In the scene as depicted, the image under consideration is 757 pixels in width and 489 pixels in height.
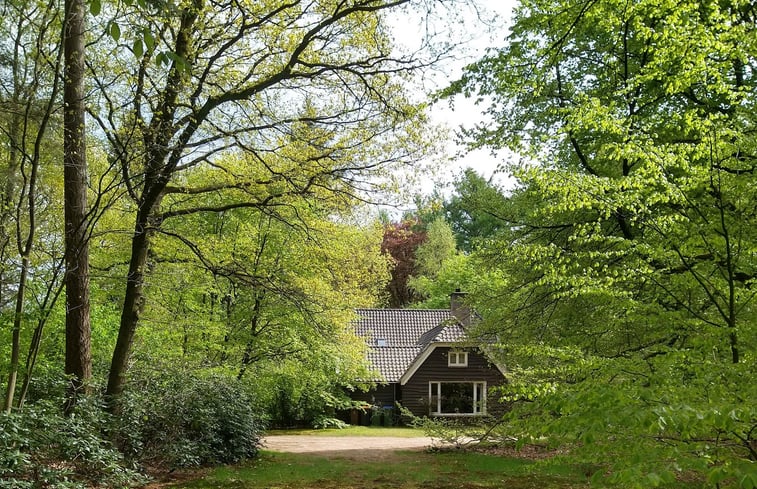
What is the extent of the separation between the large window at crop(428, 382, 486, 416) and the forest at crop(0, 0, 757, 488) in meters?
13.0

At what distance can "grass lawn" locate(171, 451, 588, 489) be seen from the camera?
10.2m

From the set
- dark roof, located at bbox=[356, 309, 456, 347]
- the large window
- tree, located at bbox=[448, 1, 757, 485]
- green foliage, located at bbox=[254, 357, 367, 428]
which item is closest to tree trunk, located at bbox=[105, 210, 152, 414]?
tree, located at bbox=[448, 1, 757, 485]

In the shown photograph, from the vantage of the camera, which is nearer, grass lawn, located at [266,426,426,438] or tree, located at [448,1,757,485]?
tree, located at [448,1,757,485]

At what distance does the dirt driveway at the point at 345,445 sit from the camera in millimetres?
15367

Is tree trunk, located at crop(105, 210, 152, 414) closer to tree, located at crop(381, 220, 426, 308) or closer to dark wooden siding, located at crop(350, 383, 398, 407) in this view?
dark wooden siding, located at crop(350, 383, 398, 407)

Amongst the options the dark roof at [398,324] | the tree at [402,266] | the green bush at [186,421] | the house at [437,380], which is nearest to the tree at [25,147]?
the green bush at [186,421]

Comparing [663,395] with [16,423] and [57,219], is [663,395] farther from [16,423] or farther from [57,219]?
[57,219]

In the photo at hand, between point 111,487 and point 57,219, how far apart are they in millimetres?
6539

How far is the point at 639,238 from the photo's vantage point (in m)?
8.43

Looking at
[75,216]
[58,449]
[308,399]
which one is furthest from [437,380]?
[58,449]

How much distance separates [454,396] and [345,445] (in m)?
10.4

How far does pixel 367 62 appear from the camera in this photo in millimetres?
9148

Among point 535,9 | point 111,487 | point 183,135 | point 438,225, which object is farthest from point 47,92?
point 438,225

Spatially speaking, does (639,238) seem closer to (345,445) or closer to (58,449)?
(58,449)
